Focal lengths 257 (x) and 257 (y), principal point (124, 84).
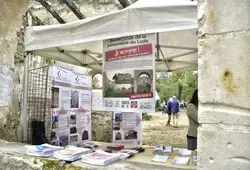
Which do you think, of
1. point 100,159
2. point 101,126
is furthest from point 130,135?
point 101,126

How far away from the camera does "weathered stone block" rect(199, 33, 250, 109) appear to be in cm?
125

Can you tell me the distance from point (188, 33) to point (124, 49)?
50.9 inches

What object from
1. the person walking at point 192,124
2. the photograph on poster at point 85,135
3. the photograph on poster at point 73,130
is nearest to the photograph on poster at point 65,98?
the photograph on poster at point 73,130

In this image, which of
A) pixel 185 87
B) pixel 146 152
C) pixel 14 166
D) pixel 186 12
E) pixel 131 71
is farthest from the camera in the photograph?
pixel 185 87

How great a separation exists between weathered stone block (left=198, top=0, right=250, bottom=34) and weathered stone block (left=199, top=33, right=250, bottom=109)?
0.04 metres

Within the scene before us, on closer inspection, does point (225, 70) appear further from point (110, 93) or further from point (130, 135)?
point (130, 135)

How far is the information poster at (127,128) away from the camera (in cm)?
423

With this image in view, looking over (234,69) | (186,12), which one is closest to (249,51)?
(234,69)

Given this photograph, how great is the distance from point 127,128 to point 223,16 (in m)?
3.24

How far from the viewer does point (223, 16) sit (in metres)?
1.31

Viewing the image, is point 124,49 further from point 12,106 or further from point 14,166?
point 12,106

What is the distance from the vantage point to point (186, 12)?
2.15m

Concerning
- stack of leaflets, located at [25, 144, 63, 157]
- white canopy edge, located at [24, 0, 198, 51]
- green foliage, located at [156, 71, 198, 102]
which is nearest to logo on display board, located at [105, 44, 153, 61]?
white canopy edge, located at [24, 0, 198, 51]

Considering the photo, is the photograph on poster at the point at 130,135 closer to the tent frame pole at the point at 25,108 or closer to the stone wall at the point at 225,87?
the tent frame pole at the point at 25,108
